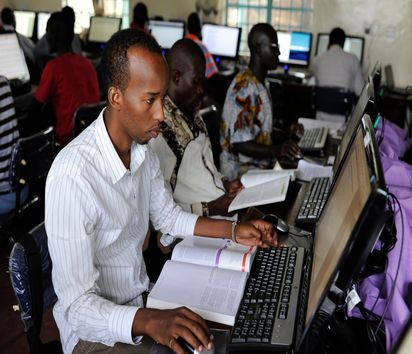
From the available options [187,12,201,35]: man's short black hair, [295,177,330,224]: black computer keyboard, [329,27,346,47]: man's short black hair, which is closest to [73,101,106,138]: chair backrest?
[295,177,330,224]: black computer keyboard

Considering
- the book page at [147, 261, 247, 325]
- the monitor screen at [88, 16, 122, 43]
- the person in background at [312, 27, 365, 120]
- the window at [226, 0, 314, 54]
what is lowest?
the book page at [147, 261, 247, 325]

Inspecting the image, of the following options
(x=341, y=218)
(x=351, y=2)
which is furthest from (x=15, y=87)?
(x=351, y=2)

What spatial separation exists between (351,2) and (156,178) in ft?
14.4

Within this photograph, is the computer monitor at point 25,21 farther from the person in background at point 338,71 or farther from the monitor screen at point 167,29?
the person in background at point 338,71

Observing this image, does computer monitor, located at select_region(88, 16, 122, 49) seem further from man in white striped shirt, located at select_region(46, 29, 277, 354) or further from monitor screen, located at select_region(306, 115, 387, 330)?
monitor screen, located at select_region(306, 115, 387, 330)

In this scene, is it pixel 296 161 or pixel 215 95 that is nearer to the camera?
pixel 296 161

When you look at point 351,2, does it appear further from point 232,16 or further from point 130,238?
point 130,238

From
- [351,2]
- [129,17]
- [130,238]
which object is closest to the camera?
[130,238]

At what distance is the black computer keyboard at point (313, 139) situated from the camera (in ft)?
8.71

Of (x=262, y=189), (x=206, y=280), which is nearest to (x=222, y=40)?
(x=262, y=189)

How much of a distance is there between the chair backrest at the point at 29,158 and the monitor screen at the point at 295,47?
3452 millimetres

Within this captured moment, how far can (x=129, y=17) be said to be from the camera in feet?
21.4

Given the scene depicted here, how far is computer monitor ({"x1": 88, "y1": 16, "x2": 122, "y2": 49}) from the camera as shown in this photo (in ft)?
20.0

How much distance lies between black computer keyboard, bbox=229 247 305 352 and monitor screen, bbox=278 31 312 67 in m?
4.26
